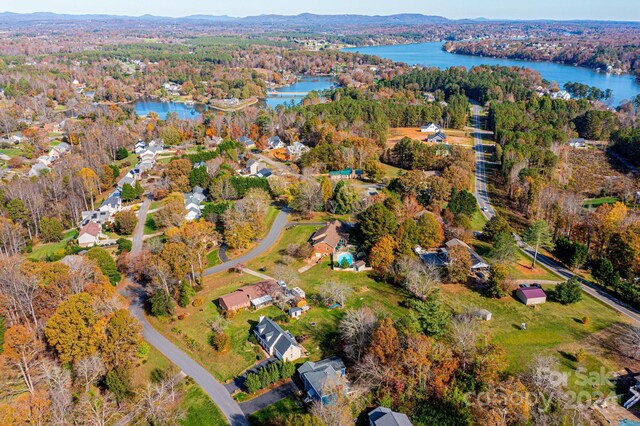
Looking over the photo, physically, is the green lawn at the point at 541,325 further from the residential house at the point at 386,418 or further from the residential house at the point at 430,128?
the residential house at the point at 430,128

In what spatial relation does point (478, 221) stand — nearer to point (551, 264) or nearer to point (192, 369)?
point (551, 264)

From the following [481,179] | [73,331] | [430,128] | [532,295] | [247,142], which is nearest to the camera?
[73,331]

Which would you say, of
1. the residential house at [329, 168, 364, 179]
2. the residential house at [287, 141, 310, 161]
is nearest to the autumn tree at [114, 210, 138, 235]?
the residential house at [329, 168, 364, 179]

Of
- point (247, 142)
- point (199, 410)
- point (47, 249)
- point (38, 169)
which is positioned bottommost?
point (199, 410)

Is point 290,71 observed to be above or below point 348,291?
above

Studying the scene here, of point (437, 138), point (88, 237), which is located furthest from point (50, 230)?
point (437, 138)

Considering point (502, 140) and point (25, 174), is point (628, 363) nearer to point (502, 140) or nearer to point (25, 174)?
point (502, 140)

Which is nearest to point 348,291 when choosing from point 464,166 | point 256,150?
point 464,166
